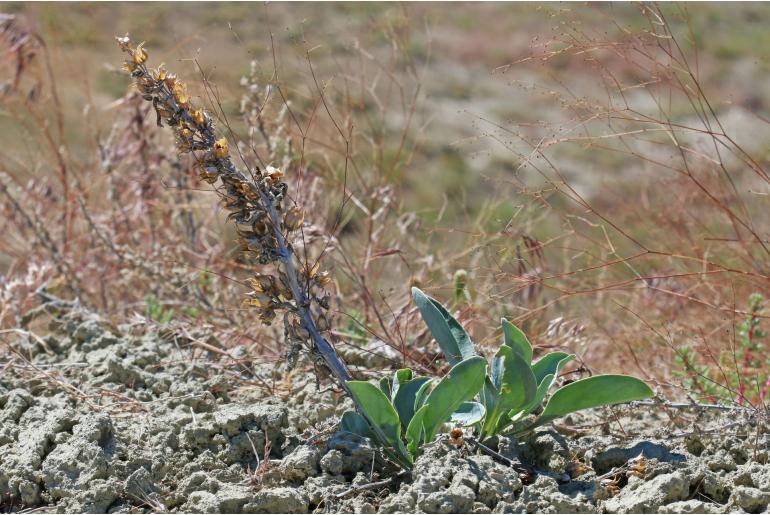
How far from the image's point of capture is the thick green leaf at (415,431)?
6.46 ft

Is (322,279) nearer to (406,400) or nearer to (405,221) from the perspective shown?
(406,400)

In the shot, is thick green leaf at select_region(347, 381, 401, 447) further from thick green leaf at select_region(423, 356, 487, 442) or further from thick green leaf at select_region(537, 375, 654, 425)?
thick green leaf at select_region(537, 375, 654, 425)

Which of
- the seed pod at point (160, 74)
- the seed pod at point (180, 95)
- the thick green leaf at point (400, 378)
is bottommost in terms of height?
the thick green leaf at point (400, 378)

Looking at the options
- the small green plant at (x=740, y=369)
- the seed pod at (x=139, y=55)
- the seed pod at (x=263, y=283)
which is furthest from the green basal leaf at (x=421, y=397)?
the seed pod at (x=139, y=55)

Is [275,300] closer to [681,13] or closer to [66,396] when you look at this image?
[66,396]

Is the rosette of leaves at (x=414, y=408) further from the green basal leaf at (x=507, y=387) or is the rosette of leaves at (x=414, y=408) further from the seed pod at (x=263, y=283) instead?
the seed pod at (x=263, y=283)

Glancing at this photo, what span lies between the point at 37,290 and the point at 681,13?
6.84 feet

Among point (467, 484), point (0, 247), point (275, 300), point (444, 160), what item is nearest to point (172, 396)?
Result: point (275, 300)

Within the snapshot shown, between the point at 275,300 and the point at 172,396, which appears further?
the point at 172,396

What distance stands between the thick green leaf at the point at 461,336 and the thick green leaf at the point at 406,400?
0.11 meters

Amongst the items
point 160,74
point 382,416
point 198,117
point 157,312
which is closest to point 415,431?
point 382,416

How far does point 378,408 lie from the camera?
6.61 ft

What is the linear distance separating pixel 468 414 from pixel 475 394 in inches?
4.0

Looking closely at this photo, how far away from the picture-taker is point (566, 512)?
188 centimetres
